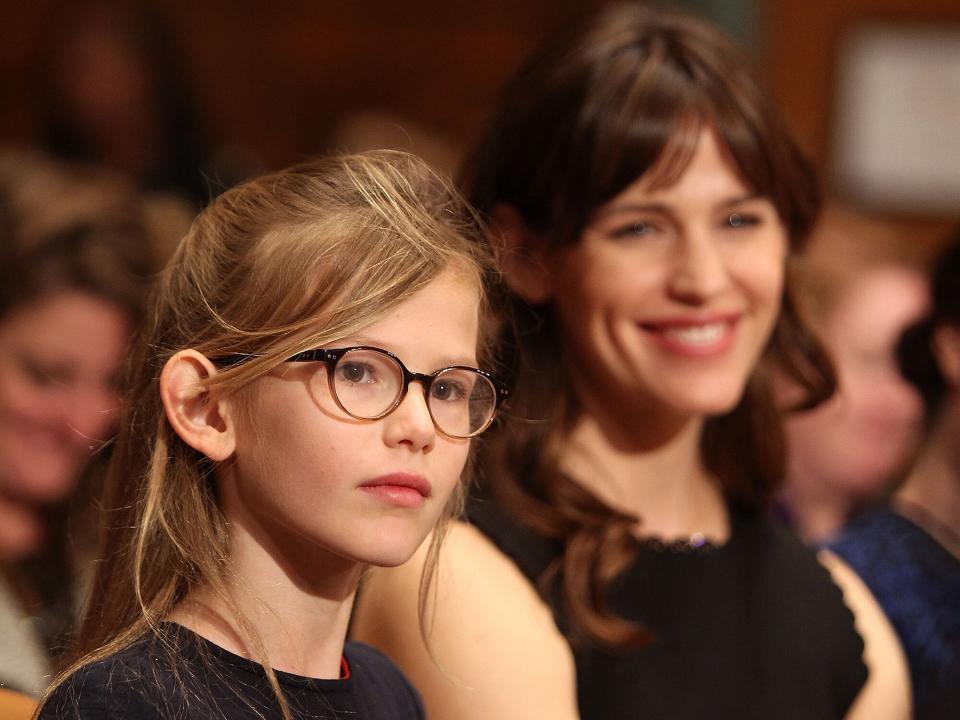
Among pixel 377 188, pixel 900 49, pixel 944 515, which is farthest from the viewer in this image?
pixel 900 49

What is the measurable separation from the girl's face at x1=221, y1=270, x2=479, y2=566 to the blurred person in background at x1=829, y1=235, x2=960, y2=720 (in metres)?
0.99

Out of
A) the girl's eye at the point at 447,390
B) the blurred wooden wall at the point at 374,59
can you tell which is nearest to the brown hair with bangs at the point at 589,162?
the girl's eye at the point at 447,390

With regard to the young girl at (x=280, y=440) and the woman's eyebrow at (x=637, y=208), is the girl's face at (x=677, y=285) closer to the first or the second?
the woman's eyebrow at (x=637, y=208)

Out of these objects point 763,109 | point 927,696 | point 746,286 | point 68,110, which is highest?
point 763,109

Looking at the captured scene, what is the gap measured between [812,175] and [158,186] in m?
2.34

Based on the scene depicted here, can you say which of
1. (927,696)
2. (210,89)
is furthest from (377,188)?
(210,89)

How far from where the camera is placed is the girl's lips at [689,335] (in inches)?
67.9

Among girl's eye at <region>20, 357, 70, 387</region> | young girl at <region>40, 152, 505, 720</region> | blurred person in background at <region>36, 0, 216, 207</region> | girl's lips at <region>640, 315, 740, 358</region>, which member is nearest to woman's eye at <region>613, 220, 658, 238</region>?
girl's lips at <region>640, 315, 740, 358</region>

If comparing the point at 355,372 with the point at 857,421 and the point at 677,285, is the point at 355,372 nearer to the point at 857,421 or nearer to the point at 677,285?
the point at 677,285

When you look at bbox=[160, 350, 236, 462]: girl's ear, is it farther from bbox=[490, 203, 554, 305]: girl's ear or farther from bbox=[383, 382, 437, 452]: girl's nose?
bbox=[490, 203, 554, 305]: girl's ear

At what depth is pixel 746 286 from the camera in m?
1.75

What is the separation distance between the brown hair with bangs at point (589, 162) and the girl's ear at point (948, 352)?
468mm

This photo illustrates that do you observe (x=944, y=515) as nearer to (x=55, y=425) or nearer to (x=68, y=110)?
(x=55, y=425)

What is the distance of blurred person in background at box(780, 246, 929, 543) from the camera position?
327 cm
